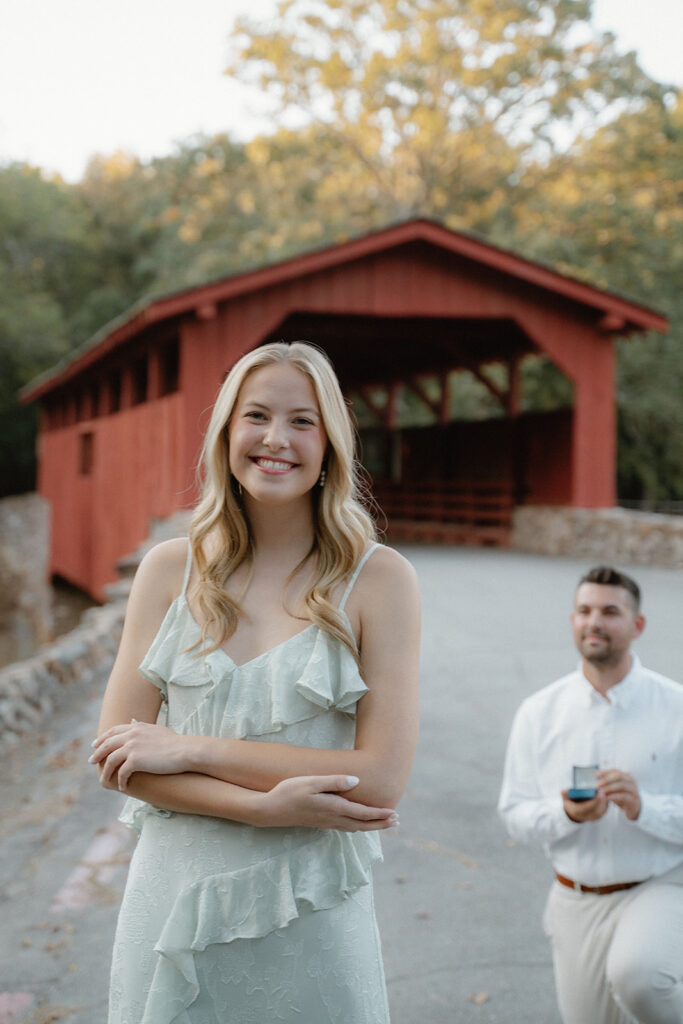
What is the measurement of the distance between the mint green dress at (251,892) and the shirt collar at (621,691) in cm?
146

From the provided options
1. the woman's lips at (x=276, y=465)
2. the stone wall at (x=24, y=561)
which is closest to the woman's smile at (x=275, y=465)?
the woman's lips at (x=276, y=465)

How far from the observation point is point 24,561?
30547mm

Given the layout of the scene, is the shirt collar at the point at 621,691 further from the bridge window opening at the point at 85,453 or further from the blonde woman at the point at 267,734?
the bridge window opening at the point at 85,453

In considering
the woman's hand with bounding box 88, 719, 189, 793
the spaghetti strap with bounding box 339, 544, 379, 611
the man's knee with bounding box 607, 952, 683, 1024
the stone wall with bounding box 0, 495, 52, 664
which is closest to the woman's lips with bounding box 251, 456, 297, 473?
the spaghetti strap with bounding box 339, 544, 379, 611

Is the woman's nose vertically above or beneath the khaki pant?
above

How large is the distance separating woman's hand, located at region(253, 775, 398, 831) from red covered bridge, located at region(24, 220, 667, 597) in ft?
34.4

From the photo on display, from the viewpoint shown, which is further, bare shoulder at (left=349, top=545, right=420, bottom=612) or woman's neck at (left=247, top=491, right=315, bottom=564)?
woman's neck at (left=247, top=491, right=315, bottom=564)

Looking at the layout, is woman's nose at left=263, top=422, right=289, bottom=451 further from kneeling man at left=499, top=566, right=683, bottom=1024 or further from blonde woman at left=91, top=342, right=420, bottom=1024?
kneeling man at left=499, top=566, right=683, bottom=1024

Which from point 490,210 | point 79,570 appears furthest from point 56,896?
point 490,210

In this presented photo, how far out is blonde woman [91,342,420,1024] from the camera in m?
1.76

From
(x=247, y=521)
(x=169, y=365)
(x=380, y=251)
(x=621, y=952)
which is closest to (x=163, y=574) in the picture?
(x=247, y=521)

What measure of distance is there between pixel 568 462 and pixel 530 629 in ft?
25.6

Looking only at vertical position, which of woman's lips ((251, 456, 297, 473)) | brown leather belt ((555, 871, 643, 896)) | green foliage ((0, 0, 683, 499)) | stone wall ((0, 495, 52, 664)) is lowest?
stone wall ((0, 495, 52, 664))

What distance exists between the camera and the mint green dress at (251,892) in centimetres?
176
